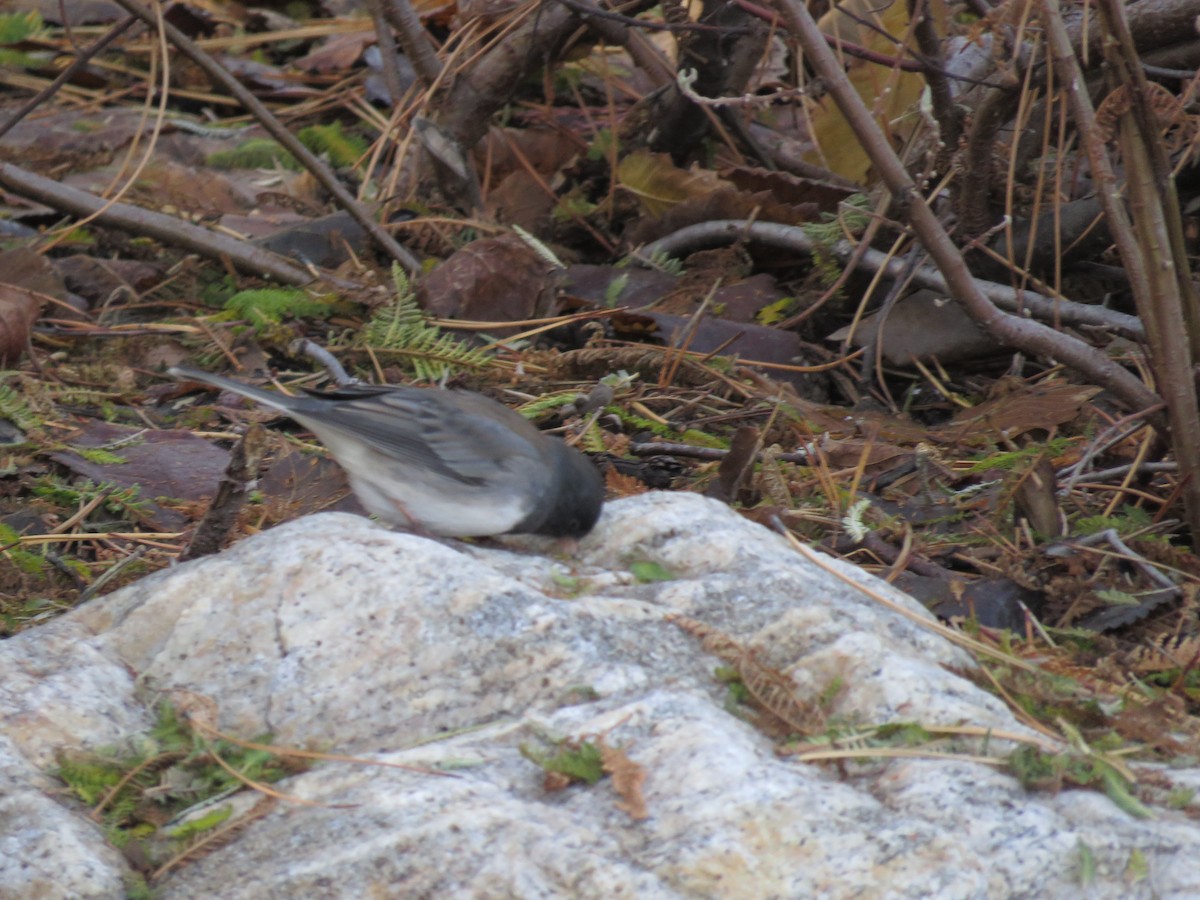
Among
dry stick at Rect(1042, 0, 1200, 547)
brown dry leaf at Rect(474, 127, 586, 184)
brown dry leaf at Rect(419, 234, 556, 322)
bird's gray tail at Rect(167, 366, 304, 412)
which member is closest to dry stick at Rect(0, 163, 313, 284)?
brown dry leaf at Rect(419, 234, 556, 322)

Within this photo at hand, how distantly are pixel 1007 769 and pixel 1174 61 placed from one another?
118 inches

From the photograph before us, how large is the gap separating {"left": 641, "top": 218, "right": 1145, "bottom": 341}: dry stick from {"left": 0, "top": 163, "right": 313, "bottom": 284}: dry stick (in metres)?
1.38

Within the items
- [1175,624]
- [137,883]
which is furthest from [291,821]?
[1175,624]

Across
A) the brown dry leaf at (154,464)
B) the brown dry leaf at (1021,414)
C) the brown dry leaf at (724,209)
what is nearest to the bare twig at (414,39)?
the brown dry leaf at (724,209)

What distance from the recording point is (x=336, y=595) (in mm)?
2352

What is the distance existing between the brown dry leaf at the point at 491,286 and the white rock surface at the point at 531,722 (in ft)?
6.69

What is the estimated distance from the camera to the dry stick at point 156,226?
498cm

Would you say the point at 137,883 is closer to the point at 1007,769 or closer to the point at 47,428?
the point at 1007,769

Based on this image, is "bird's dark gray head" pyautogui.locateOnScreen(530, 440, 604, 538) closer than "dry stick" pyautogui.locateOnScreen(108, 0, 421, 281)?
Yes

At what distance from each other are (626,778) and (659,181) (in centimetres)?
367

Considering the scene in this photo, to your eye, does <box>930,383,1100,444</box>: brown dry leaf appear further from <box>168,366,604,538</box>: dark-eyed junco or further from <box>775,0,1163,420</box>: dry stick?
<box>168,366,604,538</box>: dark-eyed junco

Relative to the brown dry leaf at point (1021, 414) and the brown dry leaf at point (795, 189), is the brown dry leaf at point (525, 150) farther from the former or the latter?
the brown dry leaf at point (1021, 414)

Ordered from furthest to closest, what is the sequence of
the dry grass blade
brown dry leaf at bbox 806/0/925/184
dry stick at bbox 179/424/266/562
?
brown dry leaf at bbox 806/0/925/184 < dry stick at bbox 179/424/266/562 < the dry grass blade

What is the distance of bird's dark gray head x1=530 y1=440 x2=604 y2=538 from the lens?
280 cm
